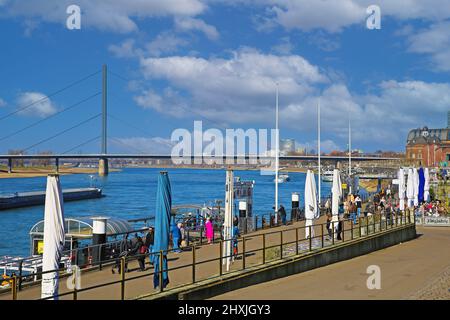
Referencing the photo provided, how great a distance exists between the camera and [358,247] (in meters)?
18.0

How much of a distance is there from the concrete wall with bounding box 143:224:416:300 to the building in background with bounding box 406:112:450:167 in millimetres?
115719

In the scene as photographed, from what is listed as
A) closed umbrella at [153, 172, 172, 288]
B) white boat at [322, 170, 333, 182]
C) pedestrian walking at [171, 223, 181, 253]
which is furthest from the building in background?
closed umbrella at [153, 172, 172, 288]

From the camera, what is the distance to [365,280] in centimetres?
1357

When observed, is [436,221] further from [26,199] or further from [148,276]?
[26,199]

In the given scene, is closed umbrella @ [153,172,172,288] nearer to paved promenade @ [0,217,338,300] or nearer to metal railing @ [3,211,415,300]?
metal railing @ [3,211,415,300]

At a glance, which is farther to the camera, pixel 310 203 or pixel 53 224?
pixel 310 203

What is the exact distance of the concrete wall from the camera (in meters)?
11.2

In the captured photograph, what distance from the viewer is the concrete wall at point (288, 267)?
11.2 m

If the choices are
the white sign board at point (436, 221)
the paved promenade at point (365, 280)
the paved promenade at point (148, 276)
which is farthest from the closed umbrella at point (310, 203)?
the white sign board at point (436, 221)

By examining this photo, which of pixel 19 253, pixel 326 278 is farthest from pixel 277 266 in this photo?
pixel 19 253

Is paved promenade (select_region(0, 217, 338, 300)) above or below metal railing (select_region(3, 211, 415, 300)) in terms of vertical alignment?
below

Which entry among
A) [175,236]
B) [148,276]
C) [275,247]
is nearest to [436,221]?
[175,236]

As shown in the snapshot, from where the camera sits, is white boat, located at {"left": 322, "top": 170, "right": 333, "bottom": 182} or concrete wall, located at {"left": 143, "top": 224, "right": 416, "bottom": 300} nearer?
concrete wall, located at {"left": 143, "top": 224, "right": 416, "bottom": 300}

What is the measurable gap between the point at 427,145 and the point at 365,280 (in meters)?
131
